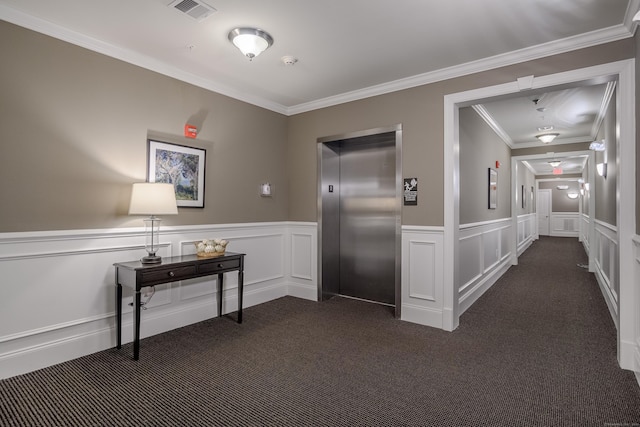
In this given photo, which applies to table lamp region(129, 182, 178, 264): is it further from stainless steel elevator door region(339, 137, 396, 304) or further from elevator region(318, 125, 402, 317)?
stainless steel elevator door region(339, 137, 396, 304)

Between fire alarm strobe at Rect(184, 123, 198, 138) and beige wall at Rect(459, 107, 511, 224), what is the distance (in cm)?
321

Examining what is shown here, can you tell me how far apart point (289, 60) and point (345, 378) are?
289 centimetres

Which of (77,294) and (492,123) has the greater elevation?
(492,123)

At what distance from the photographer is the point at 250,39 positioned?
2.73 meters

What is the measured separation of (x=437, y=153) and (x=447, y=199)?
1.69ft

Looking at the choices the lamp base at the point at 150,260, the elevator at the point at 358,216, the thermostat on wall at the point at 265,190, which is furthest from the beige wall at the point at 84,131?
the elevator at the point at 358,216

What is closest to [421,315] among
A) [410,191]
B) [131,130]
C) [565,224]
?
[410,191]

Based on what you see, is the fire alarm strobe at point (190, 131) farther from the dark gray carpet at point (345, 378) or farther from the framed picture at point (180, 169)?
the dark gray carpet at point (345, 378)

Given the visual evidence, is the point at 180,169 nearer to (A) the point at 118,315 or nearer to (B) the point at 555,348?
(A) the point at 118,315

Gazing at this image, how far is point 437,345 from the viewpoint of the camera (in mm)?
3094

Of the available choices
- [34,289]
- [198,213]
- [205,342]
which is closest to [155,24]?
[198,213]

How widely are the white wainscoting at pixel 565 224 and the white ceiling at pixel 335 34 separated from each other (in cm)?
1432

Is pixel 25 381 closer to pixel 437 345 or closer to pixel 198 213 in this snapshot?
pixel 198 213

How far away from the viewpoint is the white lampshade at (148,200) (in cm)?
287
